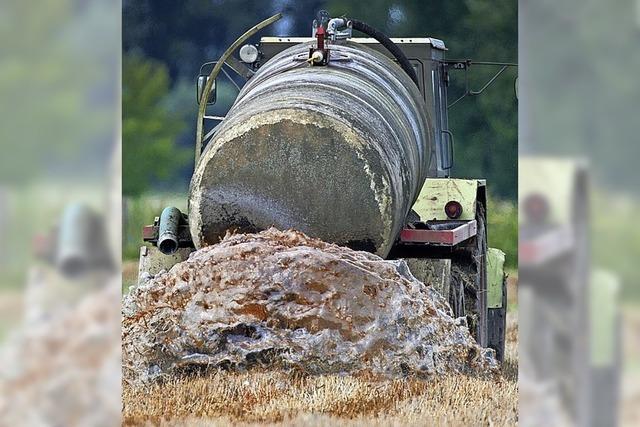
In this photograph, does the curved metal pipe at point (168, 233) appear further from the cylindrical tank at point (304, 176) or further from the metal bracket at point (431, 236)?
the metal bracket at point (431, 236)

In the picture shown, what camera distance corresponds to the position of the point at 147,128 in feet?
36.2

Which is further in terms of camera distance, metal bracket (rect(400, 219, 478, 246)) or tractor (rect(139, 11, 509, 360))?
metal bracket (rect(400, 219, 478, 246))

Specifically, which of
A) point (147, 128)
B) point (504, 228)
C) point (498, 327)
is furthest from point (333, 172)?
point (504, 228)

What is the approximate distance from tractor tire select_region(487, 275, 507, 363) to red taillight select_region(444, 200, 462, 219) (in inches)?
39.2

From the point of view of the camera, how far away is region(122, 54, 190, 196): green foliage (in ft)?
35.7

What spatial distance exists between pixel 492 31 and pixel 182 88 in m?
2.99
